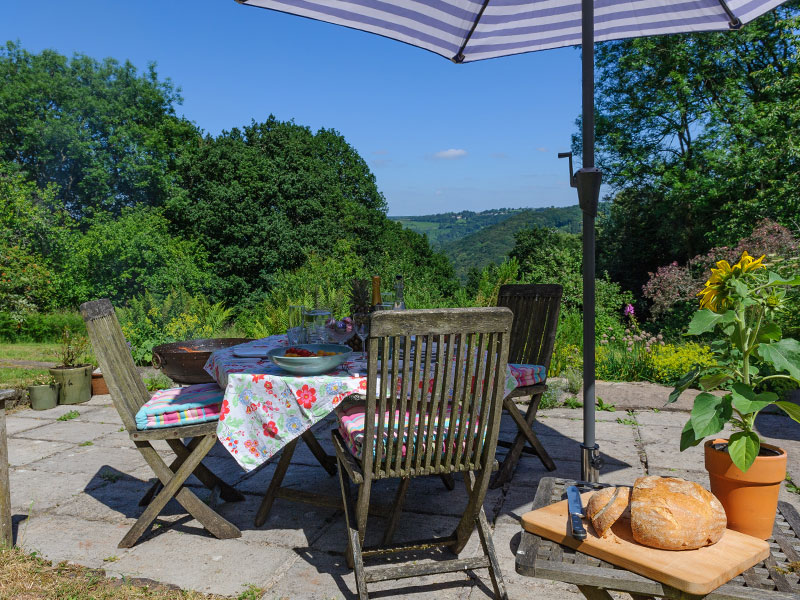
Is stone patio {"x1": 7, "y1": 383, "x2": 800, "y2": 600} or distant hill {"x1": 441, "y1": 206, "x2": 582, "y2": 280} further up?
distant hill {"x1": 441, "y1": 206, "x2": 582, "y2": 280}

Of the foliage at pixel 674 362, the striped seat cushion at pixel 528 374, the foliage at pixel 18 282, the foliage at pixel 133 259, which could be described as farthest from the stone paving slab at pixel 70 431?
the foliage at pixel 133 259

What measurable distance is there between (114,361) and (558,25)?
2.89 meters

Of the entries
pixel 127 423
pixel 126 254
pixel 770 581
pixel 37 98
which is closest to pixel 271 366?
pixel 127 423

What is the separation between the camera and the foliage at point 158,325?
6867mm

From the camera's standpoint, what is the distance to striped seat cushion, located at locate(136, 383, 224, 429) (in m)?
2.80

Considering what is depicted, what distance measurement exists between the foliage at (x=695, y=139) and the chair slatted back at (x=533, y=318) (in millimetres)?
12737

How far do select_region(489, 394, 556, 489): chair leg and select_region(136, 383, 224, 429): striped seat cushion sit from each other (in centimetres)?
151

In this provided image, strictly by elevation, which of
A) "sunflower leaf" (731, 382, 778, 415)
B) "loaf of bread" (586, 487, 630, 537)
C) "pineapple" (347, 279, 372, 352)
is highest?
"pineapple" (347, 279, 372, 352)

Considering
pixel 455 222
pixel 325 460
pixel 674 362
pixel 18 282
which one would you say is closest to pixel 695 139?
pixel 674 362

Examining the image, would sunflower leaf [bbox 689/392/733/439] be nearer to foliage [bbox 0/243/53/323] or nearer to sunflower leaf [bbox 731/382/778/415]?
sunflower leaf [bbox 731/382/778/415]

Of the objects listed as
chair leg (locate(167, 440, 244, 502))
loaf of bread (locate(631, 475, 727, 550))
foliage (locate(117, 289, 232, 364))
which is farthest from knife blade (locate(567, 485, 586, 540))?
foliage (locate(117, 289, 232, 364))

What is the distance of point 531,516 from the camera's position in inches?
61.3

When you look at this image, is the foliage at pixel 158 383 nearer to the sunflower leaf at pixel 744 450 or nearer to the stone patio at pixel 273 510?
the stone patio at pixel 273 510

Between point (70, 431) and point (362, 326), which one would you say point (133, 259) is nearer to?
point (70, 431)
